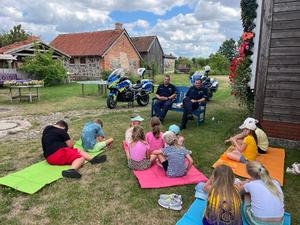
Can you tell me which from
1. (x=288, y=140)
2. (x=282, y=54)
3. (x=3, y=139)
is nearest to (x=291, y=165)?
(x=288, y=140)

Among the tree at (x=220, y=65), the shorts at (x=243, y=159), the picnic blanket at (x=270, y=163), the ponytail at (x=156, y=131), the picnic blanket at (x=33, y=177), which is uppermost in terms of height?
the tree at (x=220, y=65)

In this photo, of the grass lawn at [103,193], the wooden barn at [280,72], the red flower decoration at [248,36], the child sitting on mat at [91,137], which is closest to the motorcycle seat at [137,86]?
the grass lawn at [103,193]

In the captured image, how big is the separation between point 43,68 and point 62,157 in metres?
16.5

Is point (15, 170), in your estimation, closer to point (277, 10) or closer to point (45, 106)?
point (277, 10)

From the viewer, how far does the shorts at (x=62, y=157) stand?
15.5 feet

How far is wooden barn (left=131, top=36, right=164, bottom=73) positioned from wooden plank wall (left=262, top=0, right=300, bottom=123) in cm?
2973

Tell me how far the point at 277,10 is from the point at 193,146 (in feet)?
11.0

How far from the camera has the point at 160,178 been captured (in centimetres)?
432

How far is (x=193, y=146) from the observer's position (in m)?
6.02

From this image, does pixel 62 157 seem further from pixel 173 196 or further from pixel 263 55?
pixel 263 55

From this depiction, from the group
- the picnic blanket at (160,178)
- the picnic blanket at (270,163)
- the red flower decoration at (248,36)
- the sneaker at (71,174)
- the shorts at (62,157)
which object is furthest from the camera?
the red flower decoration at (248,36)

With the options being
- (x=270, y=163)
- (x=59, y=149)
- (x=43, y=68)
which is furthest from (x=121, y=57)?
(x=270, y=163)

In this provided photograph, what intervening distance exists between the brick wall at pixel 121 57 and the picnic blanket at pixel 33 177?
77.9ft

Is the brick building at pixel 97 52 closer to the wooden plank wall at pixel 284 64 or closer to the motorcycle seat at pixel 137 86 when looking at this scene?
the motorcycle seat at pixel 137 86
